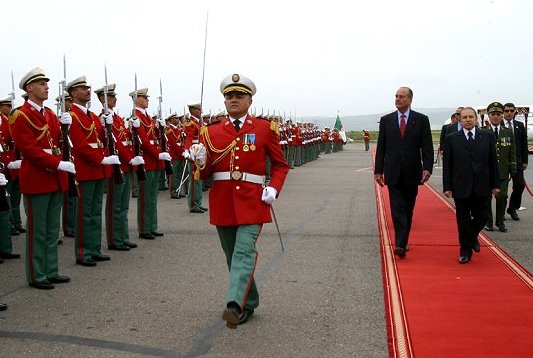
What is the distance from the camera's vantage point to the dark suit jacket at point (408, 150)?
7.66 metres

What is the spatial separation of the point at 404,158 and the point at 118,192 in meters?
3.31

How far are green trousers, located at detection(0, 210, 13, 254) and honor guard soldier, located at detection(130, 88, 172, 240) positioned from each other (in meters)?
1.74

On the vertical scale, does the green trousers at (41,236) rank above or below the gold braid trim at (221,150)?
below

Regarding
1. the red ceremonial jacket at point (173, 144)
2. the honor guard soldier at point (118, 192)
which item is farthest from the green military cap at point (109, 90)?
the red ceremonial jacket at point (173, 144)

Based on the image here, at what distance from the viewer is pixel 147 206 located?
9.08 metres

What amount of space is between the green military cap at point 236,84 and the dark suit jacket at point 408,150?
3043 mm

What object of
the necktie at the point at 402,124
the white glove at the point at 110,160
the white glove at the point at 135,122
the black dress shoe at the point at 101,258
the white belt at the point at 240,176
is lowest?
the black dress shoe at the point at 101,258

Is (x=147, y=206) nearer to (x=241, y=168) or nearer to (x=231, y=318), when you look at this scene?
(x=241, y=168)

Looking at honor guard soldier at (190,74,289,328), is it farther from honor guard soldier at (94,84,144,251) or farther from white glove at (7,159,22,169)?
white glove at (7,159,22,169)

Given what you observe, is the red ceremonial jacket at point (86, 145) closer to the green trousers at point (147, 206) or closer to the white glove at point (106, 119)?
the white glove at point (106, 119)

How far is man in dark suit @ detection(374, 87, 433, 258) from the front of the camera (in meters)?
7.64

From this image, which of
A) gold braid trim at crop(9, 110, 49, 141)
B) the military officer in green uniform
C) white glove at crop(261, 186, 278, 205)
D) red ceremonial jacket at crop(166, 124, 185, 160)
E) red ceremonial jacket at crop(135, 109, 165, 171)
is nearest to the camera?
white glove at crop(261, 186, 278, 205)

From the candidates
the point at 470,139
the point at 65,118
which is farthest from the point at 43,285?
the point at 470,139

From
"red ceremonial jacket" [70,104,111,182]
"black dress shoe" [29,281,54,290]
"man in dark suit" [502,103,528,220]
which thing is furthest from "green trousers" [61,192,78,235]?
"man in dark suit" [502,103,528,220]
